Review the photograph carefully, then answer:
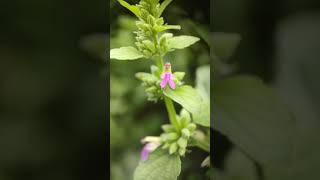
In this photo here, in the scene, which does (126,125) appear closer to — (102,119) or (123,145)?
(123,145)

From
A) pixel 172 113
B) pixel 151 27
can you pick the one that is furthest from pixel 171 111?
pixel 151 27

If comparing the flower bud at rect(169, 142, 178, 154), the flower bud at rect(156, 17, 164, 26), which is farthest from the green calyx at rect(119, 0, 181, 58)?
the flower bud at rect(169, 142, 178, 154)

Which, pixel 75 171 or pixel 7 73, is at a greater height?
pixel 7 73

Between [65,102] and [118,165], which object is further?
[118,165]

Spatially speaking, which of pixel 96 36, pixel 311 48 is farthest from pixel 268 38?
pixel 96 36

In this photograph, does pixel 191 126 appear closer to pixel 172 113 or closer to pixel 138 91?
pixel 172 113

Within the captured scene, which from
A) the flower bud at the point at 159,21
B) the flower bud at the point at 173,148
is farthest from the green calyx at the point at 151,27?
the flower bud at the point at 173,148
